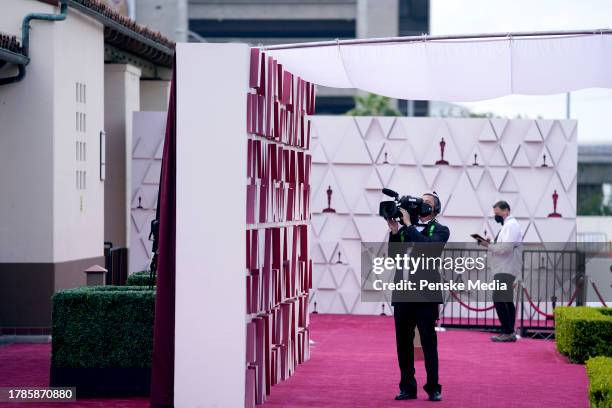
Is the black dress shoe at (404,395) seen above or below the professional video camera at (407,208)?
below

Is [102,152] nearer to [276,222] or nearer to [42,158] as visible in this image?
[42,158]

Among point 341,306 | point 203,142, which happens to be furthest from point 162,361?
Answer: point 341,306

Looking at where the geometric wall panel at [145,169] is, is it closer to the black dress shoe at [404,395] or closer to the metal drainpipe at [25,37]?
the metal drainpipe at [25,37]

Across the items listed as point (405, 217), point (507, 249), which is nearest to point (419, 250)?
point (405, 217)

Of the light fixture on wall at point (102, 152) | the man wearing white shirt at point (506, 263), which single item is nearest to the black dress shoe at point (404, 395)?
the man wearing white shirt at point (506, 263)

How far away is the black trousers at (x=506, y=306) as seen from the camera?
17516 mm

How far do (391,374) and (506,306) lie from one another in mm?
4376

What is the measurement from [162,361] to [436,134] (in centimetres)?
1082

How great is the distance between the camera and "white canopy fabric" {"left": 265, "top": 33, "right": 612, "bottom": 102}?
12695 mm

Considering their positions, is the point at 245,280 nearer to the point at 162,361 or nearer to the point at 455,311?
the point at 162,361

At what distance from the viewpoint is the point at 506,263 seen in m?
17.6

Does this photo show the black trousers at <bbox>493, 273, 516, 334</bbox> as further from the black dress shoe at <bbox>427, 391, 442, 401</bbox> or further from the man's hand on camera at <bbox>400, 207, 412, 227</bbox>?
the man's hand on camera at <bbox>400, 207, 412, 227</bbox>

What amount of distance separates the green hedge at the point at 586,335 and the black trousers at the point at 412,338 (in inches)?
139

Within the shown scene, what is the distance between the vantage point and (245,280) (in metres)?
10.6
